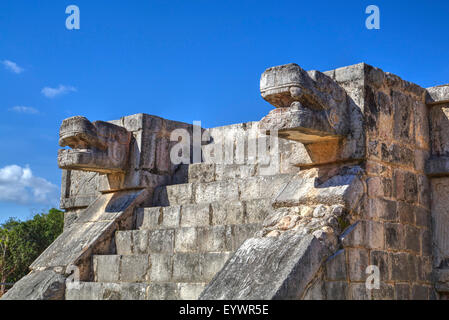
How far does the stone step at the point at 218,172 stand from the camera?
7484mm

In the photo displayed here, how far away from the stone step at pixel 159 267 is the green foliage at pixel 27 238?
12.3 metres

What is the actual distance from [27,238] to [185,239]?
63.6 feet

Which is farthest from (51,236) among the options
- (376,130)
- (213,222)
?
(376,130)

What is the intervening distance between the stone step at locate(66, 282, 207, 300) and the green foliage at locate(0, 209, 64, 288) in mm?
12327

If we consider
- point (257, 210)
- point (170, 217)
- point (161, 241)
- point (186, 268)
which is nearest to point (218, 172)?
point (170, 217)

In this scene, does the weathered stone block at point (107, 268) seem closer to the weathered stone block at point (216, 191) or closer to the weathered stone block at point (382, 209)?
the weathered stone block at point (216, 191)

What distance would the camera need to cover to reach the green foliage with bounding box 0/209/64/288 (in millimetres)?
20594

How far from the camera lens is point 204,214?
22.7 feet

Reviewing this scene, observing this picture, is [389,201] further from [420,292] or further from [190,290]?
[190,290]

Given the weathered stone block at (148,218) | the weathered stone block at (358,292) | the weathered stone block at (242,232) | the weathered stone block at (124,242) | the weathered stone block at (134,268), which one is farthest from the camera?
the weathered stone block at (148,218)

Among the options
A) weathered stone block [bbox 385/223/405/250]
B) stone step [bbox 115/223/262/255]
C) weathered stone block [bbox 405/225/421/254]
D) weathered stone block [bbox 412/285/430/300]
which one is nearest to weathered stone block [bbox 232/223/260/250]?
stone step [bbox 115/223/262/255]

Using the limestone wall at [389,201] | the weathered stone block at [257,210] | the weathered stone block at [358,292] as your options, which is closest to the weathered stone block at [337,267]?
the limestone wall at [389,201]
